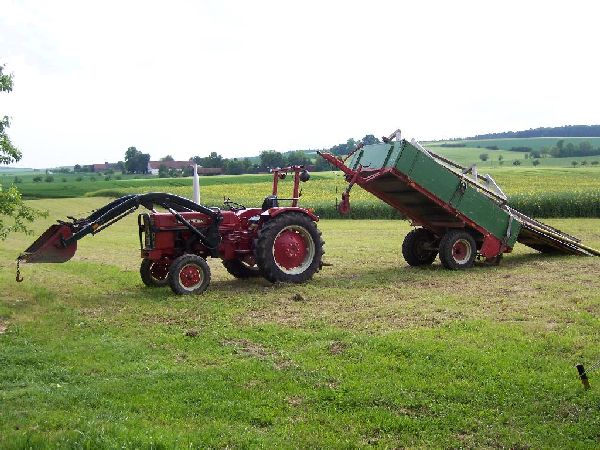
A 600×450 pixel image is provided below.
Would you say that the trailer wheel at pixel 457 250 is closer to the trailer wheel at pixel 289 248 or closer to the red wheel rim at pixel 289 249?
the trailer wheel at pixel 289 248

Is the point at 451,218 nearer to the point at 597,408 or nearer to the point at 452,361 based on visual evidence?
the point at 452,361

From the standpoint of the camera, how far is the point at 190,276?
11.5 m

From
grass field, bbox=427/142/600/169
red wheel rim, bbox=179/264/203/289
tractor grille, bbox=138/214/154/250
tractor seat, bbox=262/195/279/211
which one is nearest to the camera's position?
red wheel rim, bbox=179/264/203/289

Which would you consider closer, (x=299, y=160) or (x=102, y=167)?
(x=299, y=160)

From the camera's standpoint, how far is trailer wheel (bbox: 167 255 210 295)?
1135 centimetres

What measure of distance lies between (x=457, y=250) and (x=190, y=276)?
5988 mm

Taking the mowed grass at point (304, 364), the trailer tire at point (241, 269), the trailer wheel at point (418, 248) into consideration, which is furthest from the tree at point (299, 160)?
the mowed grass at point (304, 364)

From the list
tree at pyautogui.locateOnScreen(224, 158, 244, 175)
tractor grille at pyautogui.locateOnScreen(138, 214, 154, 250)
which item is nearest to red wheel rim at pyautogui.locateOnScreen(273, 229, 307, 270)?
tractor grille at pyautogui.locateOnScreen(138, 214, 154, 250)

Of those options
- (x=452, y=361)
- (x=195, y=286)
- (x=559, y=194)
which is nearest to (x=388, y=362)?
(x=452, y=361)

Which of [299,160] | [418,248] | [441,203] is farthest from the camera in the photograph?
[299,160]

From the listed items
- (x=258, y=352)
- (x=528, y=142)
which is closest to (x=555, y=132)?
(x=528, y=142)

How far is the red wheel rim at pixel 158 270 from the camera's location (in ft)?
41.5

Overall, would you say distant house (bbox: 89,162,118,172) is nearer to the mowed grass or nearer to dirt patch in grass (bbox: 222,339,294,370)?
the mowed grass

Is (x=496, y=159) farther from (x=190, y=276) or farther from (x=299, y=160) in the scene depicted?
(x=190, y=276)
